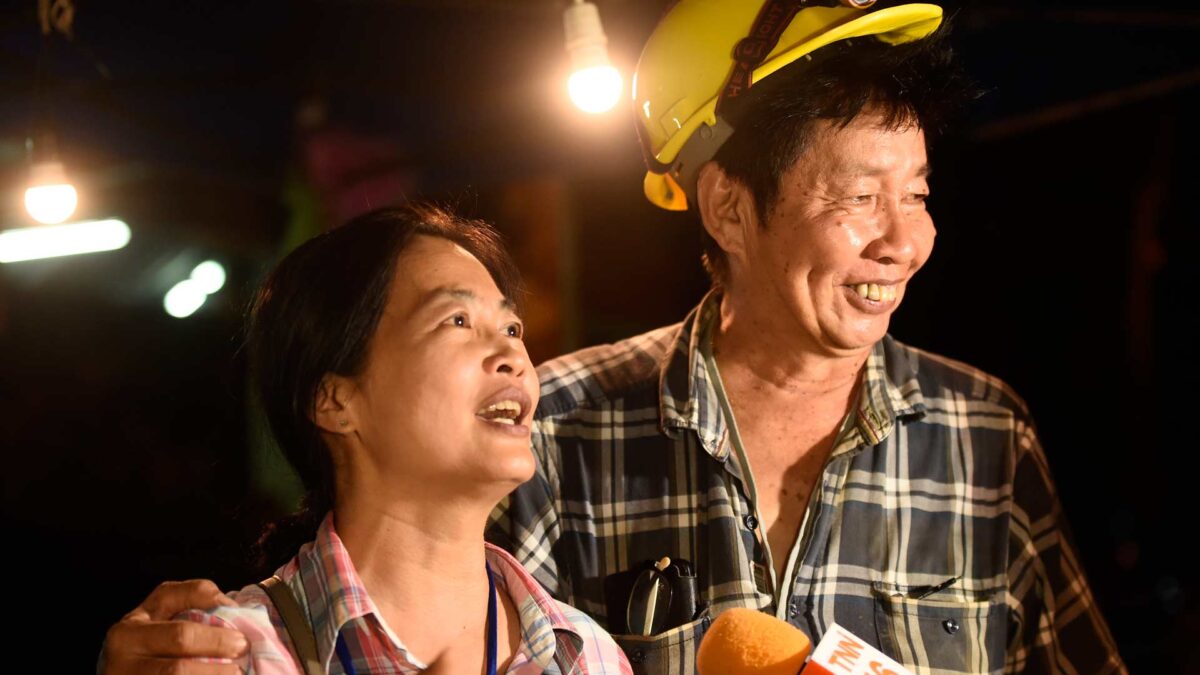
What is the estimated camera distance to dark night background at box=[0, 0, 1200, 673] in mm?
6133

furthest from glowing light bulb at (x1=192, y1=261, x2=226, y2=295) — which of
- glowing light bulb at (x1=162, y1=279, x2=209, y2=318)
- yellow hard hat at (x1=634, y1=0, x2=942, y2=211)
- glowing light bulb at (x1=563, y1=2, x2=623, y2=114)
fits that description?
yellow hard hat at (x1=634, y1=0, x2=942, y2=211)

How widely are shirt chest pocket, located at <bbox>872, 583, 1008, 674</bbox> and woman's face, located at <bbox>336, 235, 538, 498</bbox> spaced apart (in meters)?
1.27

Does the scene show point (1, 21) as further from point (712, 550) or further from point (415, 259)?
point (712, 550)

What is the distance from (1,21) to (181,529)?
10.1 ft

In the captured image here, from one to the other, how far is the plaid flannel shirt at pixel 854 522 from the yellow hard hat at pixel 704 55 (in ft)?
2.10

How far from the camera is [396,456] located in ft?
7.41

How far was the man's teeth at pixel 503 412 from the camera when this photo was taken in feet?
7.44

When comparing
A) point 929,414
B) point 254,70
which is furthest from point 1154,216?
point 254,70

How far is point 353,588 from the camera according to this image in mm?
2152

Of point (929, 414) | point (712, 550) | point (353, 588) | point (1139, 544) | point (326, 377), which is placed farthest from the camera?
point (1139, 544)

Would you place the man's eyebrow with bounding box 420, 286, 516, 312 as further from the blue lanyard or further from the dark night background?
the dark night background

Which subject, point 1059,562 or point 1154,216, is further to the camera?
point 1154,216

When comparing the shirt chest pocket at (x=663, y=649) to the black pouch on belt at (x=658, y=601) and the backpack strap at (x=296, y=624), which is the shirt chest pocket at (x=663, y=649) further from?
the backpack strap at (x=296, y=624)

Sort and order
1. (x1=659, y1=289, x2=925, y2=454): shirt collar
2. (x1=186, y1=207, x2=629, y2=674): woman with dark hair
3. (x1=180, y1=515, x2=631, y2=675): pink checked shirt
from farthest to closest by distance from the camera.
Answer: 1. (x1=659, y1=289, x2=925, y2=454): shirt collar
2. (x1=186, y1=207, x2=629, y2=674): woman with dark hair
3. (x1=180, y1=515, x2=631, y2=675): pink checked shirt
